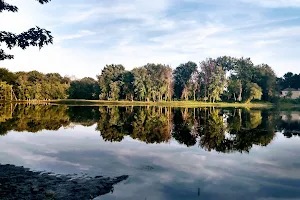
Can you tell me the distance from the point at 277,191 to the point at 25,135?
74.4ft

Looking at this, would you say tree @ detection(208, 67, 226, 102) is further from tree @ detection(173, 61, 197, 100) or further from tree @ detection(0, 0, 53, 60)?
tree @ detection(0, 0, 53, 60)

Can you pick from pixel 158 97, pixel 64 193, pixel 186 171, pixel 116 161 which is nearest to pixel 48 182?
pixel 64 193

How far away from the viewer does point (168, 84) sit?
11262cm

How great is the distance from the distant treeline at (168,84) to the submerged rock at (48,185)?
98.5 meters

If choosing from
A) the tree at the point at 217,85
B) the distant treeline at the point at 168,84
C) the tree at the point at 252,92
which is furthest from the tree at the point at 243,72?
the tree at the point at 217,85

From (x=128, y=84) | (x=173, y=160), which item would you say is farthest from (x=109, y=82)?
(x=173, y=160)

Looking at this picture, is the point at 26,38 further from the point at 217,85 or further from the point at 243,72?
the point at 243,72

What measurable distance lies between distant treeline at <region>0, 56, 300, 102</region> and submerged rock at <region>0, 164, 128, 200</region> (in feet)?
323

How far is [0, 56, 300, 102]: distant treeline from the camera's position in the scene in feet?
374

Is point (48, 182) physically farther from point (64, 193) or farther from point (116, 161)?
point (116, 161)

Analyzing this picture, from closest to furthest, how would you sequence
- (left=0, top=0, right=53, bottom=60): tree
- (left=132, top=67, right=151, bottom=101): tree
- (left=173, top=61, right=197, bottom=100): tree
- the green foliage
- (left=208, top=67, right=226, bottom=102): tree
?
(left=0, top=0, right=53, bottom=60): tree → (left=208, top=67, right=226, bottom=102): tree → (left=132, top=67, right=151, bottom=101): tree → (left=173, top=61, right=197, bottom=100): tree → the green foliage

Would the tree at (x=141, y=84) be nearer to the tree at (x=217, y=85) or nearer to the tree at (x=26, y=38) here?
the tree at (x=217, y=85)

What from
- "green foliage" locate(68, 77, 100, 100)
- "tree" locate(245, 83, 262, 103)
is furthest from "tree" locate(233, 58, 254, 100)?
"green foliage" locate(68, 77, 100, 100)

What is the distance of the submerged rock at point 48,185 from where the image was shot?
1144 centimetres
